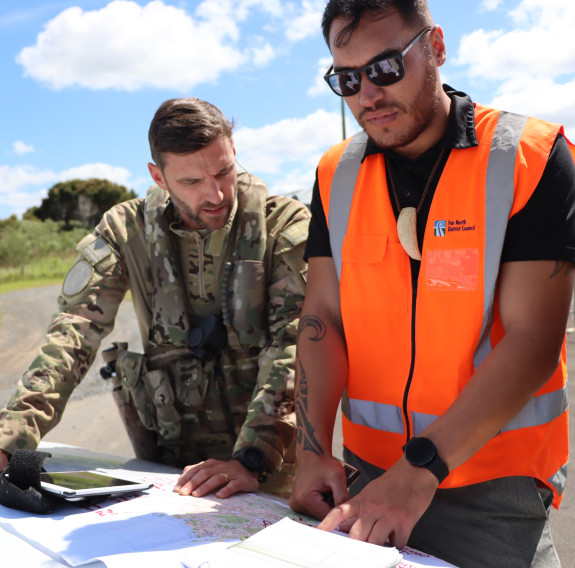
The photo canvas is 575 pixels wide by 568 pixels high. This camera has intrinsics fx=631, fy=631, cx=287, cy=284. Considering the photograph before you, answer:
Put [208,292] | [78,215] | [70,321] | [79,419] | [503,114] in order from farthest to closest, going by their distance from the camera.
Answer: [78,215], [79,419], [208,292], [70,321], [503,114]

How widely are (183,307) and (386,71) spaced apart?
1412 mm

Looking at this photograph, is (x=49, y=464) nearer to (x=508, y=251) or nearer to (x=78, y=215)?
(x=508, y=251)

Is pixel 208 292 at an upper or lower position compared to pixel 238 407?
upper

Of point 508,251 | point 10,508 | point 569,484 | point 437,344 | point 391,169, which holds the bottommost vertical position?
point 569,484

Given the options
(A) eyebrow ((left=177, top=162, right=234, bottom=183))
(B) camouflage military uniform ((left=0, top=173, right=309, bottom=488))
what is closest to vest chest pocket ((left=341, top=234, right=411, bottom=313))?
(B) camouflage military uniform ((left=0, top=173, right=309, bottom=488))

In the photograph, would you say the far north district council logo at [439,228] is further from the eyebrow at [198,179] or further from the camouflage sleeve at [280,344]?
the eyebrow at [198,179]

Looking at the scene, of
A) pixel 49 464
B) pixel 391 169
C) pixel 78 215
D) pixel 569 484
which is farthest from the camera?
pixel 78 215

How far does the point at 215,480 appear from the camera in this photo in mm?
2006

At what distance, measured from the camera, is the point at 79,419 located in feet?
18.7

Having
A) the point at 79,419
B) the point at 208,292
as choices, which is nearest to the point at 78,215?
the point at 79,419

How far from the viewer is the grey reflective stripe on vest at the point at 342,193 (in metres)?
2.01

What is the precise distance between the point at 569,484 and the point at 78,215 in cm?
4484

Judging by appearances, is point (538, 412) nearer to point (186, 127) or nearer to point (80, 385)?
point (186, 127)

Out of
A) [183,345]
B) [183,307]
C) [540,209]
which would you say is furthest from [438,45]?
[183,345]
